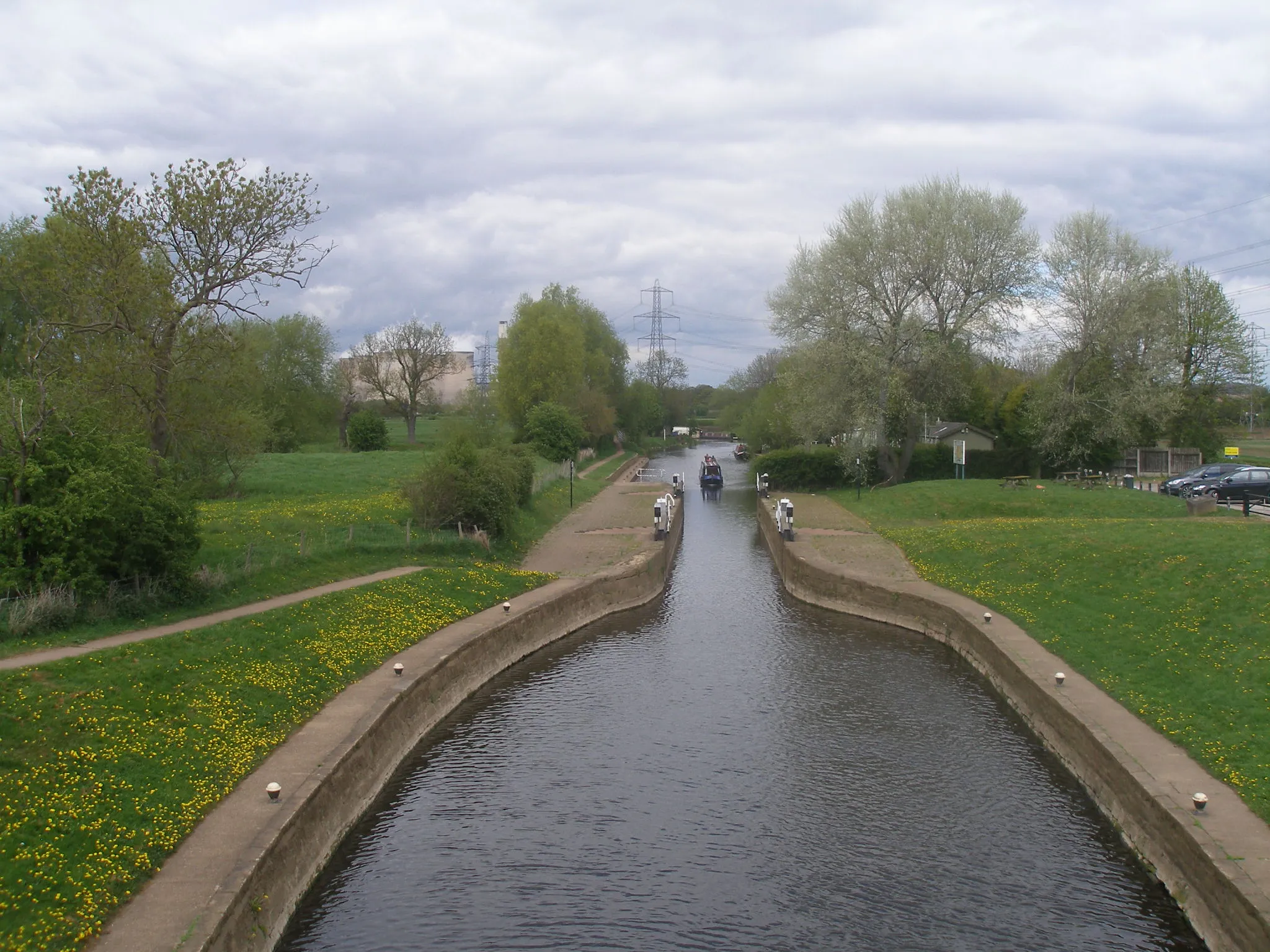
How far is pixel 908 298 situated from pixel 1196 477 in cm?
1455

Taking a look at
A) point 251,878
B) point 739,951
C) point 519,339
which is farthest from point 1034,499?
point 519,339

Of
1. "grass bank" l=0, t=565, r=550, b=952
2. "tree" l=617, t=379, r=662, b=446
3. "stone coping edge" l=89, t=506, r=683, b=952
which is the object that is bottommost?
"stone coping edge" l=89, t=506, r=683, b=952

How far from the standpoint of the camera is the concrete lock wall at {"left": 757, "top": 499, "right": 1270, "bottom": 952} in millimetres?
10336

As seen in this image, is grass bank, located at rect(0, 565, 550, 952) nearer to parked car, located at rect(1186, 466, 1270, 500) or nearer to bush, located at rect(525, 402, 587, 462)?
parked car, located at rect(1186, 466, 1270, 500)

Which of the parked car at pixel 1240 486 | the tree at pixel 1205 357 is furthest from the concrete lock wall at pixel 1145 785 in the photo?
the tree at pixel 1205 357

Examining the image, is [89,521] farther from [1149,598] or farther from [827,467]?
Result: [827,467]

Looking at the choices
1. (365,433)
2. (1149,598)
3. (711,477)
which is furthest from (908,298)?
(365,433)

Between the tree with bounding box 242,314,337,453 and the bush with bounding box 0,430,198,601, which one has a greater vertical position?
the tree with bounding box 242,314,337,453

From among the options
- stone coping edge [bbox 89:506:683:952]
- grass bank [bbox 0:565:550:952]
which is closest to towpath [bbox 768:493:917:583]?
A: stone coping edge [bbox 89:506:683:952]

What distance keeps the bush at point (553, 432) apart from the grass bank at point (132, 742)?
4250 centimetres

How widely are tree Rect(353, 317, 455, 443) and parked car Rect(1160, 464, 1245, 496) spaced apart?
58950 mm

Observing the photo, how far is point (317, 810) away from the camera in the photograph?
1260 centimetres

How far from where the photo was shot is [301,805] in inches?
475

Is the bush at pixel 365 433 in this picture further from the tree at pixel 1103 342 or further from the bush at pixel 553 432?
the tree at pixel 1103 342
